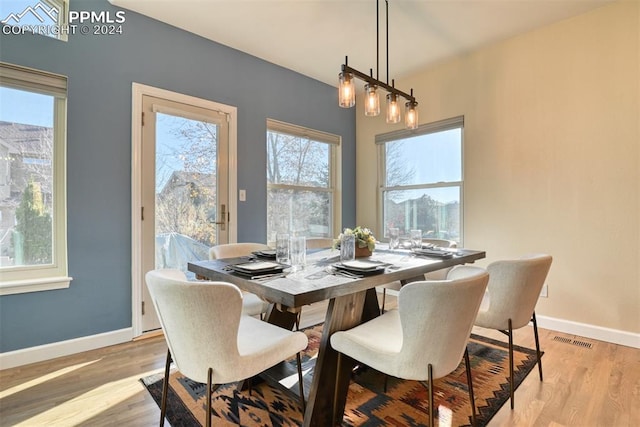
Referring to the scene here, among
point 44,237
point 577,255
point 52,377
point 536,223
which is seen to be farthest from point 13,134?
point 577,255

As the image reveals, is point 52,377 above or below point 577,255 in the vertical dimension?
below

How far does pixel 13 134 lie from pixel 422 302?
9.09 ft

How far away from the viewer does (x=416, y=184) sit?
12.3 feet

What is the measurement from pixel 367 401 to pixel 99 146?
8.30ft

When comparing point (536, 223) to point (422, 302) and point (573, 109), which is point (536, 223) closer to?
point (573, 109)

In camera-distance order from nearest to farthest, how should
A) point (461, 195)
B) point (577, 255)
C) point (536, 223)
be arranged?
point (577, 255) < point (536, 223) < point (461, 195)

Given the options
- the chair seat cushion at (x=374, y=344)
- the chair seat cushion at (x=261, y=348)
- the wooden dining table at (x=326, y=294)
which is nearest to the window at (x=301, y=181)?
the wooden dining table at (x=326, y=294)

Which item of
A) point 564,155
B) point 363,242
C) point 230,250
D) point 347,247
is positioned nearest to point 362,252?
point 363,242

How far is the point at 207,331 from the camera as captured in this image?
1110 millimetres

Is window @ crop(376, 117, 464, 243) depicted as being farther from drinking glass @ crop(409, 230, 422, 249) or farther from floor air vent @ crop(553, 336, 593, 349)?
drinking glass @ crop(409, 230, 422, 249)

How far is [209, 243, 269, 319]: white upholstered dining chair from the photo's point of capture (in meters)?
2.02

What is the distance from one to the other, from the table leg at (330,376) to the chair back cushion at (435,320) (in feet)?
1.24

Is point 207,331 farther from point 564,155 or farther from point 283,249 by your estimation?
point 564,155

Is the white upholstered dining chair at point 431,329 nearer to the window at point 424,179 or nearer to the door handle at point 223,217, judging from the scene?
the door handle at point 223,217
